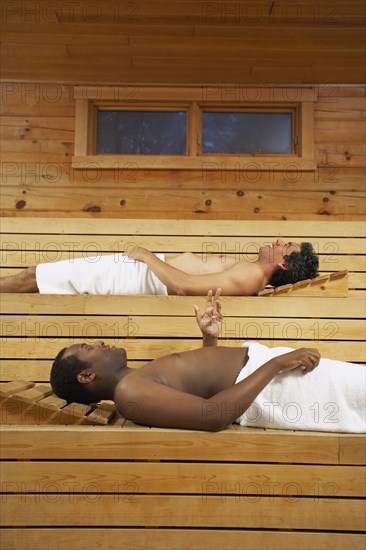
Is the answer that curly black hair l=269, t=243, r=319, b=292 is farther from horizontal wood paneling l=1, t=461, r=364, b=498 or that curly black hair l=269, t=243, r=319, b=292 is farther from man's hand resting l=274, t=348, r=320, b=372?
horizontal wood paneling l=1, t=461, r=364, b=498

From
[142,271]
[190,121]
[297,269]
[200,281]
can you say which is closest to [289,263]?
[297,269]

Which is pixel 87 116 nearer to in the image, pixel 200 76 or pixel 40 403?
pixel 200 76

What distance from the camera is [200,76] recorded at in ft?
13.8

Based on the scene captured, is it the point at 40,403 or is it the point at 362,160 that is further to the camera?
the point at 362,160

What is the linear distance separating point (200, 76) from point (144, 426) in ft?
10.1

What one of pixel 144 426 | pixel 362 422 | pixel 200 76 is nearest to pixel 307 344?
pixel 362 422

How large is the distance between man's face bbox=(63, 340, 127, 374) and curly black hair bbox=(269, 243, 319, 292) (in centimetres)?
130

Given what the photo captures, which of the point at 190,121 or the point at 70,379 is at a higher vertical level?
the point at 190,121

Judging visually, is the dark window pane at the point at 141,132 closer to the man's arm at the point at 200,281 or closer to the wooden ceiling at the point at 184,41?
the wooden ceiling at the point at 184,41

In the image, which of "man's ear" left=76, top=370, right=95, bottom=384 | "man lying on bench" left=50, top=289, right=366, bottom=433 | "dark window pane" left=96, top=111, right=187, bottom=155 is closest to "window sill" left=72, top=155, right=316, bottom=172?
"dark window pane" left=96, top=111, right=187, bottom=155

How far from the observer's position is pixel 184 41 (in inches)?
147

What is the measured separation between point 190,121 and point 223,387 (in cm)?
281

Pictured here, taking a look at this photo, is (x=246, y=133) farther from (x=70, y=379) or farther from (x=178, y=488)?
(x=178, y=488)

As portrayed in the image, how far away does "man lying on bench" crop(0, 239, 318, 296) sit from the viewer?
306 cm
